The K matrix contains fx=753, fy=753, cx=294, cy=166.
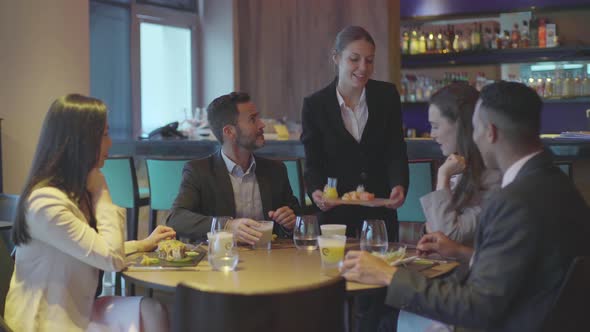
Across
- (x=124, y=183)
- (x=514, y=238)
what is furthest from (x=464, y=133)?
(x=124, y=183)

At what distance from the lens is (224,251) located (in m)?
2.44

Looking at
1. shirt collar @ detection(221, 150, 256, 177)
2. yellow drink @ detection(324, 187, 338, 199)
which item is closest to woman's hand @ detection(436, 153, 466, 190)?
yellow drink @ detection(324, 187, 338, 199)

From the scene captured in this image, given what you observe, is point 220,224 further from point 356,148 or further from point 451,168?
point 356,148

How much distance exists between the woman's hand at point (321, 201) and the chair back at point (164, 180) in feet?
6.11

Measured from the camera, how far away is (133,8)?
25.6 feet

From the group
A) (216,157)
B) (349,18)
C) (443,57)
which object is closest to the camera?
(216,157)

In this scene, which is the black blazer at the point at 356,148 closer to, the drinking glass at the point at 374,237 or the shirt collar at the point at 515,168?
the drinking glass at the point at 374,237

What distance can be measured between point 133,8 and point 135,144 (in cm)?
216

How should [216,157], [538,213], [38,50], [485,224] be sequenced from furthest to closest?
[38,50]
[216,157]
[485,224]
[538,213]

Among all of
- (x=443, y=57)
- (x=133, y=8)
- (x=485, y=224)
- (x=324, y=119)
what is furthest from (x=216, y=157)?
(x=443, y=57)

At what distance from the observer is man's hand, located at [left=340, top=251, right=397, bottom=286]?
210cm

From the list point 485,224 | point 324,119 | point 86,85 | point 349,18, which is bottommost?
point 485,224

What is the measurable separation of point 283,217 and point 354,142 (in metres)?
0.84

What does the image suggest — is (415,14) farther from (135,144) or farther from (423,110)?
(135,144)
